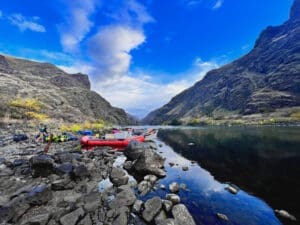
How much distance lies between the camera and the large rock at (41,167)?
1847 cm

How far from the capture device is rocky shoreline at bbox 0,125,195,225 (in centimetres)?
1134

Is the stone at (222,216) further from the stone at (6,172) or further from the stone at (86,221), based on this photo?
the stone at (6,172)

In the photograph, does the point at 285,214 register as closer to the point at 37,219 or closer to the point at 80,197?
the point at 80,197

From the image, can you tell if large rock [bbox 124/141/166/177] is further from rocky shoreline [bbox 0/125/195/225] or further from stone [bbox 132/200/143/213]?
stone [bbox 132/200/143/213]

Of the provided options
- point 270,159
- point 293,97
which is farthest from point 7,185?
point 293,97

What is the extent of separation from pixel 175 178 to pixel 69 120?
102 m

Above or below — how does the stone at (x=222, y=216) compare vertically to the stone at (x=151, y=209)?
below

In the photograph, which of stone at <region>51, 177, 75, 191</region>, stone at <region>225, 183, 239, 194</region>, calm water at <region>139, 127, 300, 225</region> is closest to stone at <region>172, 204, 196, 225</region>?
calm water at <region>139, 127, 300, 225</region>

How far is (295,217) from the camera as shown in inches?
493

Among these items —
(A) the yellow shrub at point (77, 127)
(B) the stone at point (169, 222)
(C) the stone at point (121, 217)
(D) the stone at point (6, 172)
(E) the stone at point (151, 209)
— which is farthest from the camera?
(A) the yellow shrub at point (77, 127)

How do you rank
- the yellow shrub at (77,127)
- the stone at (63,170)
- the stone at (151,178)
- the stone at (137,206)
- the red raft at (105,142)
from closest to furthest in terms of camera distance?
the stone at (137,206) → the stone at (63,170) → the stone at (151,178) → the red raft at (105,142) → the yellow shrub at (77,127)

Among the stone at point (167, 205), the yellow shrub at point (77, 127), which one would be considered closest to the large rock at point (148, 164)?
the stone at point (167, 205)

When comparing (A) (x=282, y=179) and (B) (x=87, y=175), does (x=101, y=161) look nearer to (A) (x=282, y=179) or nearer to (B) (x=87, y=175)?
(B) (x=87, y=175)

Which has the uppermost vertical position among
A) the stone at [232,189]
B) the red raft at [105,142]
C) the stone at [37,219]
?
the red raft at [105,142]
